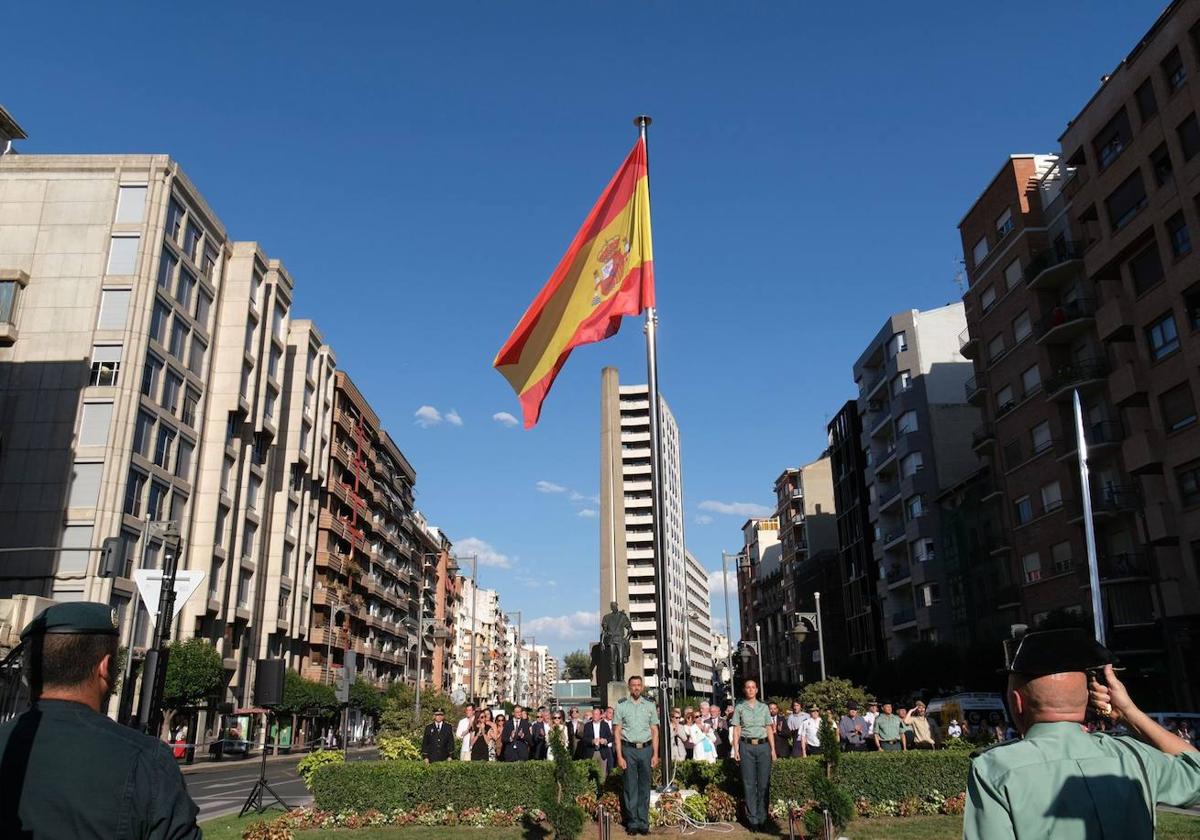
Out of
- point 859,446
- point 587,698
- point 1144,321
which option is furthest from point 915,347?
point 587,698

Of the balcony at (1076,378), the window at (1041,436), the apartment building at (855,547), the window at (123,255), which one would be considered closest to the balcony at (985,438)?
the window at (1041,436)

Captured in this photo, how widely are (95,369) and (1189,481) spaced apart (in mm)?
46879

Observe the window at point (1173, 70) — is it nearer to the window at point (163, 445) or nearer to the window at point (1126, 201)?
the window at point (1126, 201)

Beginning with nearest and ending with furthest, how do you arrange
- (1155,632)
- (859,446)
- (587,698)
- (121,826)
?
(121,826) < (1155,632) < (859,446) < (587,698)

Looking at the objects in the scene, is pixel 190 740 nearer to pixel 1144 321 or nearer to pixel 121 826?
pixel 1144 321

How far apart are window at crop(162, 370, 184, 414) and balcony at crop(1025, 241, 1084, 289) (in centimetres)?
4299

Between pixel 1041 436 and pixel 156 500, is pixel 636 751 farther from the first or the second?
pixel 156 500

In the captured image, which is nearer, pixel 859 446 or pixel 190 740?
pixel 190 740

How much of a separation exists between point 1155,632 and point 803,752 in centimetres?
2170

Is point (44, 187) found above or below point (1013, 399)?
above

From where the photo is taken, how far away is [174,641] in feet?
149

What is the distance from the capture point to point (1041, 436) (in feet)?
138

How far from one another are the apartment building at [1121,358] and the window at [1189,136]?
0.21ft

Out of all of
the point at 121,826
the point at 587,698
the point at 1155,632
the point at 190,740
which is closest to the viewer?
the point at 121,826
